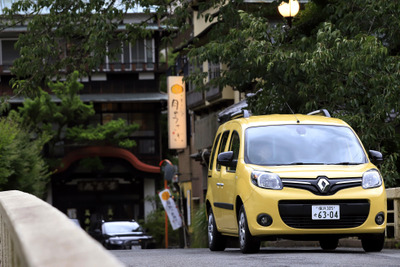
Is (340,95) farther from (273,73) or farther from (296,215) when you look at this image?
(296,215)

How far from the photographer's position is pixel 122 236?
112 feet

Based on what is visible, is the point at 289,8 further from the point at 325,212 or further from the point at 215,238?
the point at 325,212

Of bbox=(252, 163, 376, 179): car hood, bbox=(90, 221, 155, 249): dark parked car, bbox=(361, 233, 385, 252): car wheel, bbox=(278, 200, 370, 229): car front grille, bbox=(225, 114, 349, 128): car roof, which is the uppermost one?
bbox=(225, 114, 349, 128): car roof

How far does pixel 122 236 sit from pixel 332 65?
18.0m

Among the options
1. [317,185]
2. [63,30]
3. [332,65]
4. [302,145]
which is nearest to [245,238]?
[317,185]

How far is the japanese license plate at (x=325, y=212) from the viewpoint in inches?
455

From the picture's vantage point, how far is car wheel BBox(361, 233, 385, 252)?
12008mm

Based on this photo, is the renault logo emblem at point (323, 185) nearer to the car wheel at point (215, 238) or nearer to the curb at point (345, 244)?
the car wheel at point (215, 238)

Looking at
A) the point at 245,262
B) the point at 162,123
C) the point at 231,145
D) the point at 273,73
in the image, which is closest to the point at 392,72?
the point at 273,73

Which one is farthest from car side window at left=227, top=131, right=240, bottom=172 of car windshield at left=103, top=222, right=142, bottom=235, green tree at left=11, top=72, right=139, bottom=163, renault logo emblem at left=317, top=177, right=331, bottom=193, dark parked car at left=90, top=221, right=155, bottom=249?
green tree at left=11, top=72, right=139, bottom=163

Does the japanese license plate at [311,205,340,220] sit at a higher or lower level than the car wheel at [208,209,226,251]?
higher

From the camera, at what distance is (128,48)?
53312 mm

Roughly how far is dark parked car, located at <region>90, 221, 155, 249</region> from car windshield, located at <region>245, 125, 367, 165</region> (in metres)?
21.2

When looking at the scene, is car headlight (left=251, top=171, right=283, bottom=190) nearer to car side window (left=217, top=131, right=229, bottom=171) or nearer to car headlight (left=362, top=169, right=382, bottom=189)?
car headlight (left=362, top=169, right=382, bottom=189)
